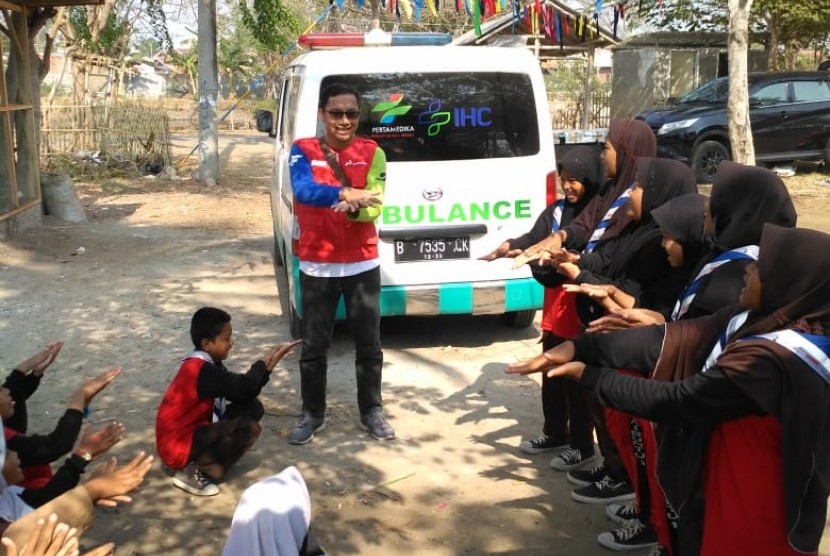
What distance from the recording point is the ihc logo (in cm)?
553

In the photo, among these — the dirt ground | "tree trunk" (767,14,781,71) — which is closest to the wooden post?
"tree trunk" (767,14,781,71)

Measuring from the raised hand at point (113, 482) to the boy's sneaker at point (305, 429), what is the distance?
187 centimetres

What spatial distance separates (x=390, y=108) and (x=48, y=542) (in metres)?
3.93

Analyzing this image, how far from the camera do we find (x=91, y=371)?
5.48 meters

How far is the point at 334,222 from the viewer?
4242 millimetres

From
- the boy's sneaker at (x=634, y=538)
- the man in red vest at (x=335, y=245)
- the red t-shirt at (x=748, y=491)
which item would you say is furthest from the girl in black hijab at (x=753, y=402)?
the man in red vest at (x=335, y=245)

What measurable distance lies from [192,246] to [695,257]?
7.41 m

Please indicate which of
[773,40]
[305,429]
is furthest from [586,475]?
[773,40]

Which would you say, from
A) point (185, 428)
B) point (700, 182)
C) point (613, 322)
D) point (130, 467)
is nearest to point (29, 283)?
point (185, 428)

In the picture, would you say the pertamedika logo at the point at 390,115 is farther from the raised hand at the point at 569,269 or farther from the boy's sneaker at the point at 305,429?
the raised hand at the point at 569,269

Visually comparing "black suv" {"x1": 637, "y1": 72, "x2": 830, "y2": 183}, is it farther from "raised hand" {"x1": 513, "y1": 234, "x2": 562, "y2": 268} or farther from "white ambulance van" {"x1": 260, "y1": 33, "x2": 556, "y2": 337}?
"raised hand" {"x1": 513, "y1": 234, "x2": 562, "y2": 268}

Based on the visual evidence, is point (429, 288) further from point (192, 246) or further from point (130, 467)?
point (192, 246)

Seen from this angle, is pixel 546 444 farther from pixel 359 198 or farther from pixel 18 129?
pixel 18 129

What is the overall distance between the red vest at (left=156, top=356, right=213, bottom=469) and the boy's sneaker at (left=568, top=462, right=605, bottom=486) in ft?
5.67
